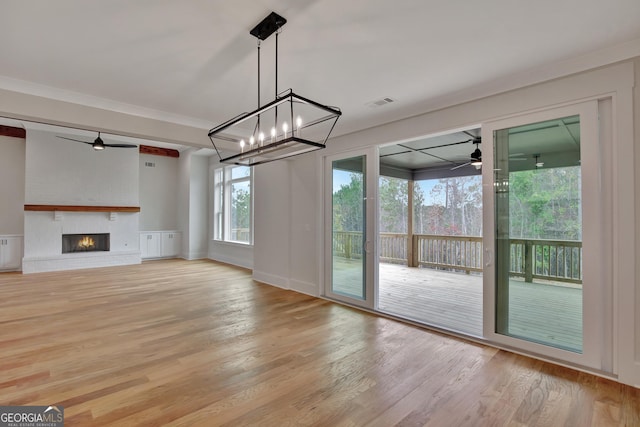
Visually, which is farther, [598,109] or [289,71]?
[289,71]

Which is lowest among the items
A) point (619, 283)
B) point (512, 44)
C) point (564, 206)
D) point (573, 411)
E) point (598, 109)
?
point (573, 411)

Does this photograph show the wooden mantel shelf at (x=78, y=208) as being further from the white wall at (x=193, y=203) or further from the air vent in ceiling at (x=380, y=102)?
the air vent in ceiling at (x=380, y=102)

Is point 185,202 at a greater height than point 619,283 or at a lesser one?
greater

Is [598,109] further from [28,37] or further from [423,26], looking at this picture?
[28,37]

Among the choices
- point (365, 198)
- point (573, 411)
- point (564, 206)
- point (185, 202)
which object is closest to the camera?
point (573, 411)

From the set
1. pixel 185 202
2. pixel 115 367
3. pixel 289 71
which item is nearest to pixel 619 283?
pixel 289 71

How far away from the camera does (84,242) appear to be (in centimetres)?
812

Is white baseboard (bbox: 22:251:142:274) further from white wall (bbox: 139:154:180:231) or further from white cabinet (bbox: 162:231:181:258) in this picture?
white wall (bbox: 139:154:180:231)

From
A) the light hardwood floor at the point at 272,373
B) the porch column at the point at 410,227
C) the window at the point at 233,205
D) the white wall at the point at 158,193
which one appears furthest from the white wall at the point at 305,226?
the white wall at the point at 158,193

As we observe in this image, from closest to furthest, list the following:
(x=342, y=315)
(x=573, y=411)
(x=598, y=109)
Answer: (x=573, y=411)
(x=598, y=109)
(x=342, y=315)

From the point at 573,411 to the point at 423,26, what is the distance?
302cm

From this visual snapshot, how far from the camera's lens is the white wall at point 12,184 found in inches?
281

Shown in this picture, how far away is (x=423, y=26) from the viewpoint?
2.36m

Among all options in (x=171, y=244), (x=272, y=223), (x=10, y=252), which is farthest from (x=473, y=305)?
(x=10, y=252)
